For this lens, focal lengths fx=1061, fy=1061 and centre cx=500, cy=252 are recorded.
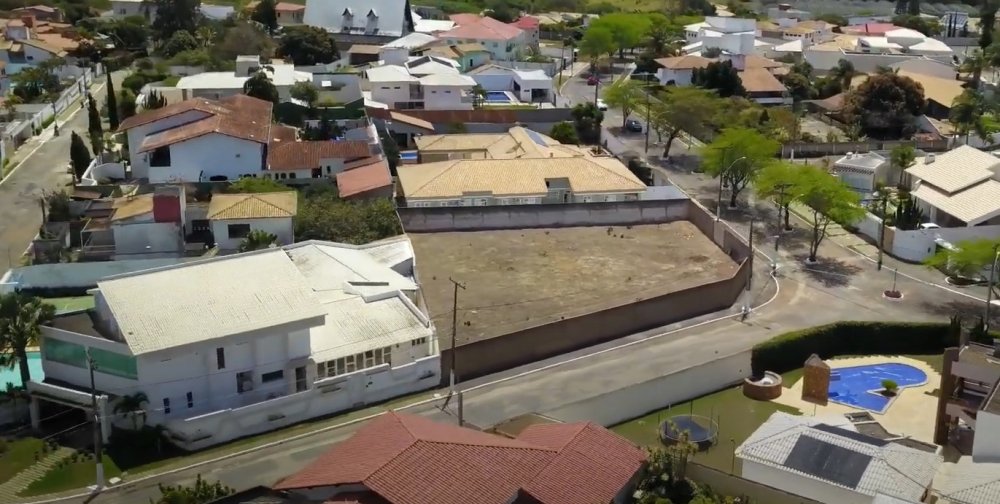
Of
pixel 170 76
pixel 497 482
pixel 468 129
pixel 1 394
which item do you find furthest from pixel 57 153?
pixel 497 482

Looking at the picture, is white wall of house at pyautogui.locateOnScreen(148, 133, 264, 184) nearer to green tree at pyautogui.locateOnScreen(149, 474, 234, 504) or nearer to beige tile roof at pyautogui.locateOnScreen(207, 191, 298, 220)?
beige tile roof at pyautogui.locateOnScreen(207, 191, 298, 220)

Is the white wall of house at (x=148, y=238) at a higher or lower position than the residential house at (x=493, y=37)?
lower

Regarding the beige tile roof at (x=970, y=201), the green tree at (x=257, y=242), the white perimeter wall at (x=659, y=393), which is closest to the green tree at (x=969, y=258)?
the beige tile roof at (x=970, y=201)

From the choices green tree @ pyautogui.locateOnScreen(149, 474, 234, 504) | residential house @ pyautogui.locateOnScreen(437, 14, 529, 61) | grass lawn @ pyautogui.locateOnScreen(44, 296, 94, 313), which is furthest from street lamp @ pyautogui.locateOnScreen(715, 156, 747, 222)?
residential house @ pyautogui.locateOnScreen(437, 14, 529, 61)

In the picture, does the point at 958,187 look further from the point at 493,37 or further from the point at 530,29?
the point at 530,29

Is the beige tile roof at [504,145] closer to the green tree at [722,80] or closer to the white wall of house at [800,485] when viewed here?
the green tree at [722,80]

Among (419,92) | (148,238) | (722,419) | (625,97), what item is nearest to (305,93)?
(419,92)
